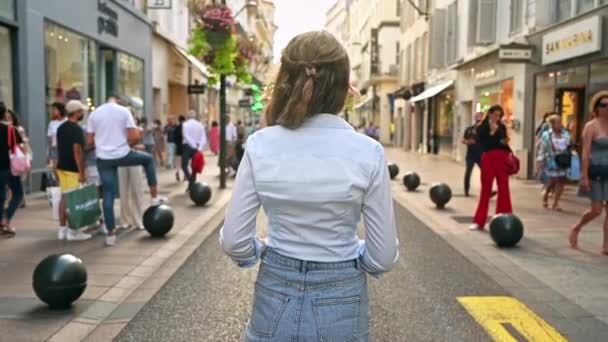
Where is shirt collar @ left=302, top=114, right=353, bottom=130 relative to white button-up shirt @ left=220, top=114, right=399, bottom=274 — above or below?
above

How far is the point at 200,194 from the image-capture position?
1188 centimetres

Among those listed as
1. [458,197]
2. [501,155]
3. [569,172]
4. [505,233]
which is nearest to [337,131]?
[505,233]

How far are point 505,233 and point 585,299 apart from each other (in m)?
2.29

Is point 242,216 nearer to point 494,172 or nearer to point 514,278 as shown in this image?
point 514,278

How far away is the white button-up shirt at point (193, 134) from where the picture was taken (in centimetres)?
1450

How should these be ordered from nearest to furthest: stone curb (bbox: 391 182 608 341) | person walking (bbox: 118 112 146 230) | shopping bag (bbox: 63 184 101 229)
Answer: stone curb (bbox: 391 182 608 341) < shopping bag (bbox: 63 184 101 229) < person walking (bbox: 118 112 146 230)

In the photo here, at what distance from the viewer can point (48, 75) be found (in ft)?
47.4

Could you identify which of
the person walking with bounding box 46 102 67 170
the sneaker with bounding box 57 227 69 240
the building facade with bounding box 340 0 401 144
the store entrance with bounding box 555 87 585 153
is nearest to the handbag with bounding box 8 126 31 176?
the person walking with bounding box 46 102 67 170

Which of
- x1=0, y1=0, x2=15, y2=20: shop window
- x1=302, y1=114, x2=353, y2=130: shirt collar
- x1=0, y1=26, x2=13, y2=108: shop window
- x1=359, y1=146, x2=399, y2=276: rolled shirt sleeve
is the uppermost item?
x1=0, y1=0, x2=15, y2=20: shop window

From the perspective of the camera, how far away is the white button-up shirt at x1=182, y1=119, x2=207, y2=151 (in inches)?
571

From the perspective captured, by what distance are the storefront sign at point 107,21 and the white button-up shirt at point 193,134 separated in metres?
5.03

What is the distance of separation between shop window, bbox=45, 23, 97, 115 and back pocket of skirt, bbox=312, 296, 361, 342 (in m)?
13.7

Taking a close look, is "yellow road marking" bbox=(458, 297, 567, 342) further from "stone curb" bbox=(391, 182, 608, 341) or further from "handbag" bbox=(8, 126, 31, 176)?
"handbag" bbox=(8, 126, 31, 176)

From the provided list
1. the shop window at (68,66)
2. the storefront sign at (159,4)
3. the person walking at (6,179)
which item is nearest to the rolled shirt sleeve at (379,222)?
the person walking at (6,179)
